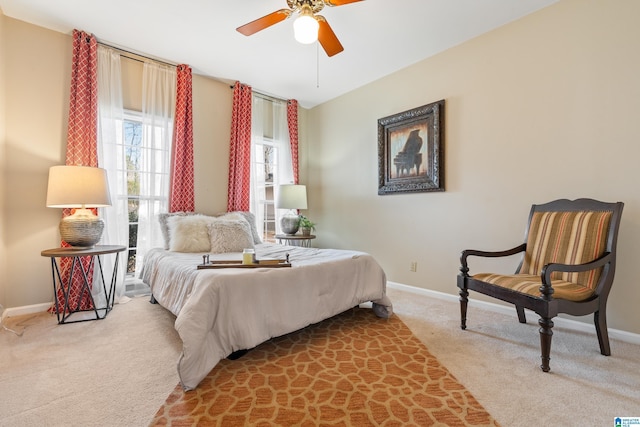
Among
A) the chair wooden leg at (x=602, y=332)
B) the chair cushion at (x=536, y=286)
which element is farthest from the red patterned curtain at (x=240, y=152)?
the chair wooden leg at (x=602, y=332)

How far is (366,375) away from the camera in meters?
1.74

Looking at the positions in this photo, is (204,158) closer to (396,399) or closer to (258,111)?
(258,111)

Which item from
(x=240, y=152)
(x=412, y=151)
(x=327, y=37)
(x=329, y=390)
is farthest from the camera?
(x=240, y=152)

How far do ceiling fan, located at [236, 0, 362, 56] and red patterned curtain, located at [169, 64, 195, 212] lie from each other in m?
1.69

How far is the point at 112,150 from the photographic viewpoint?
10.2 feet

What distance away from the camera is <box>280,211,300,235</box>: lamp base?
4.25 metres

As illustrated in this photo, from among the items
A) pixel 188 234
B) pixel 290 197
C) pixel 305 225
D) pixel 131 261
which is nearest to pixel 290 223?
pixel 305 225

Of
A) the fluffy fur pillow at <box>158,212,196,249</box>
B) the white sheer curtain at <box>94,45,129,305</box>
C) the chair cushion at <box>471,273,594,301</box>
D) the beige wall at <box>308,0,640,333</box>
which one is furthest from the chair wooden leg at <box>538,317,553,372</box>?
the white sheer curtain at <box>94,45,129,305</box>

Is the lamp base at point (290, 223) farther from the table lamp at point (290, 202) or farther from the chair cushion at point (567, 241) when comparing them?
the chair cushion at point (567, 241)

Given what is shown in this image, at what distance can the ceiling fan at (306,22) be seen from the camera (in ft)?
6.53

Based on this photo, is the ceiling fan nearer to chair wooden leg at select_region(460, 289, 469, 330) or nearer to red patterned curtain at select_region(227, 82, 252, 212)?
red patterned curtain at select_region(227, 82, 252, 212)

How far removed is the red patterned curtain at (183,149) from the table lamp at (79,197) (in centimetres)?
82

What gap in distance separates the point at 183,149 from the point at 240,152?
30.1 inches

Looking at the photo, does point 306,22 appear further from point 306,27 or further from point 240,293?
point 240,293
